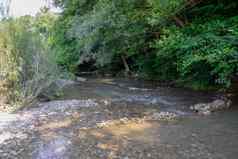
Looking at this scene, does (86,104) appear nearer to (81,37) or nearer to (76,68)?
(81,37)

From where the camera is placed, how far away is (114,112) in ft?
25.7

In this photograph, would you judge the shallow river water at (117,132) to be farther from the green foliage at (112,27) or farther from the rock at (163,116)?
the green foliage at (112,27)

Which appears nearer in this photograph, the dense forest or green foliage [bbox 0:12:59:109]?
the dense forest

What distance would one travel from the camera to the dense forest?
28.0ft

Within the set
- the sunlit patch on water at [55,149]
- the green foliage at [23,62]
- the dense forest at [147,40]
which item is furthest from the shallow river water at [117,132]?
the dense forest at [147,40]

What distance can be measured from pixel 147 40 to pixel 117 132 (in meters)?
9.10

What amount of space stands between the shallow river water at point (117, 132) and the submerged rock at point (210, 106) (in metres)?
0.22

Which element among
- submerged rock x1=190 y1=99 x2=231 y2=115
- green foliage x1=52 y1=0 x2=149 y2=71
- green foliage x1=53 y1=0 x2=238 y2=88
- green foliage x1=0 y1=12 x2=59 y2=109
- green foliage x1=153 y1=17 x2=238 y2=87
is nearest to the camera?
submerged rock x1=190 y1=99 x2=231 y2=115

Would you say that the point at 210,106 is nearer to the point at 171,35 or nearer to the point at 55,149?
the point at 171,35

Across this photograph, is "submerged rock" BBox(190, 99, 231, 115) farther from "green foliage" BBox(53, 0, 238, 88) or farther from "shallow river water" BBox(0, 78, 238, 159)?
"green foliage" BBox(53, 0, 238, 88)

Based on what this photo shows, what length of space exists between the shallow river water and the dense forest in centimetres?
104

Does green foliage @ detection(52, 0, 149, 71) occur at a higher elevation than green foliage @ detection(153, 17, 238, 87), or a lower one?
higher

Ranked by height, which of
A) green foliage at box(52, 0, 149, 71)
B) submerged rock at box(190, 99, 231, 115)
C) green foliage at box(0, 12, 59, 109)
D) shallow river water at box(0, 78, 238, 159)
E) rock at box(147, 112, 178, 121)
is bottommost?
shallow river water at box(0, 78, 238, 159)

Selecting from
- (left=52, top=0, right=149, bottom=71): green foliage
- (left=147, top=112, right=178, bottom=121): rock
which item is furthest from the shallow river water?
(left=52, top=0, right=149, bottom=71): green foliage
